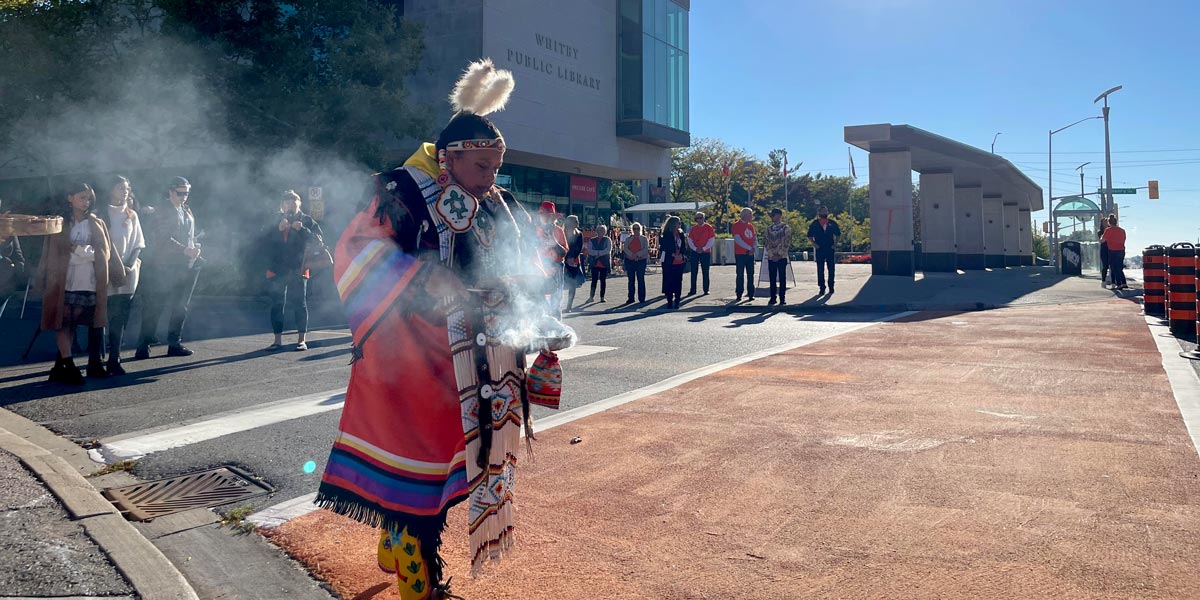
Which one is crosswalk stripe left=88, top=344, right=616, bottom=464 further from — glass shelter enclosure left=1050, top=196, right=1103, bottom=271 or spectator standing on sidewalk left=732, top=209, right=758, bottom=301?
glass shelter enclosure left=1050, top=196, right=1103, bottom=271

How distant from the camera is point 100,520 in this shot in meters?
3.66

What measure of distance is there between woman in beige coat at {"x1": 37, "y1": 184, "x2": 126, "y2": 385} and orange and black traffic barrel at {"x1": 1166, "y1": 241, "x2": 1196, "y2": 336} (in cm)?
1229

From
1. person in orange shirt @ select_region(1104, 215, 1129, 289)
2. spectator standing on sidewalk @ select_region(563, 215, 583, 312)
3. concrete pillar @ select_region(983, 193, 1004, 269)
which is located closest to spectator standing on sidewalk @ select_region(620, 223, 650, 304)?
spectator standing on sidewalk @ select_region(563, 215, 583, 312)

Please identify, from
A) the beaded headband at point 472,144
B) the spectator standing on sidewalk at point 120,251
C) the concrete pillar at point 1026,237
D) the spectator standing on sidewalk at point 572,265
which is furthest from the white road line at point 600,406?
the concrete pillar at point 1026,237

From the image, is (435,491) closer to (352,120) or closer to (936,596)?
(936,596)

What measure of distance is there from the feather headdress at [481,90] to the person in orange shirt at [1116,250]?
20.6m

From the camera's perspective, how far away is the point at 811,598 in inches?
114

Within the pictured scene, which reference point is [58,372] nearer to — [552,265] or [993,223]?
[552,265]

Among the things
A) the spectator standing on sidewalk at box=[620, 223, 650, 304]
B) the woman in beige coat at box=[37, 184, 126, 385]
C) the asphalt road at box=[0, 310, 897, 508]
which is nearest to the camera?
the asphalt road at box=[0, 310, 897, 508]

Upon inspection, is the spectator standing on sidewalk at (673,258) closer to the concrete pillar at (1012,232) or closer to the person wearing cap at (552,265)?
the person wearing cap at (552,265)

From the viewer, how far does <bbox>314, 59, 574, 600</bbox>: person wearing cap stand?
258cm

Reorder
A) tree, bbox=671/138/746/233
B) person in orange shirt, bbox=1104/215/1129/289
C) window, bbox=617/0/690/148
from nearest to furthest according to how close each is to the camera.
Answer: person in orange shirt, bbox=1104/215/1129/289, window, bbox=617/0/690/148, tree, bbox=671/138/746/233

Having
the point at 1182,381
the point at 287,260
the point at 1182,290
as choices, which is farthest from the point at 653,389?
the point at 1182,290

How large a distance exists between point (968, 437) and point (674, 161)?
55.3 meters
